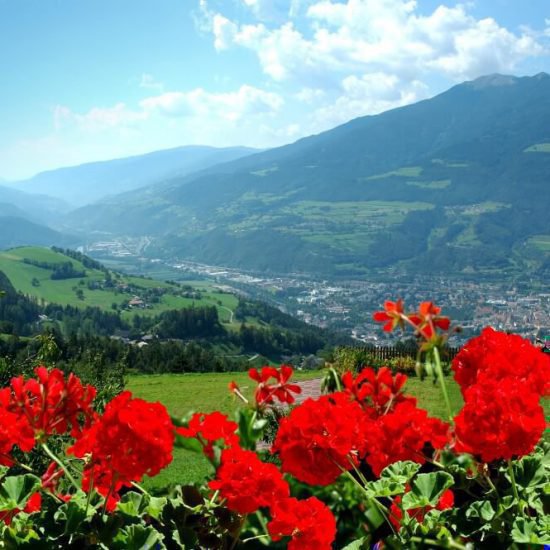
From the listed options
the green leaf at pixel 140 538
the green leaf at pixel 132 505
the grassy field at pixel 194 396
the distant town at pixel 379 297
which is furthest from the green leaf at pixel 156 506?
the distant town at pixel 379 297

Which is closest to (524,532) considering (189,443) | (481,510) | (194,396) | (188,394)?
(481,510)

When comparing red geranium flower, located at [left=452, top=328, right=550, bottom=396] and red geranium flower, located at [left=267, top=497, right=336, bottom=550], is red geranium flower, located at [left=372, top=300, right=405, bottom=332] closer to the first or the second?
red geranium flower, located at [left=452, top=328, right=550, bottom=396]

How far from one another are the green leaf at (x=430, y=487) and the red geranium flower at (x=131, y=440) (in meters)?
0.67

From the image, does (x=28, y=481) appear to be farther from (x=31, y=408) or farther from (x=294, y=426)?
(x=294, y=426)

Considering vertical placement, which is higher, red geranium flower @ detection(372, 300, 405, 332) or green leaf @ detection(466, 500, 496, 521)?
red geranium flower @ detection(372, 300, 405, 332)

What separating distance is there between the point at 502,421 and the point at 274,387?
2.08 ft

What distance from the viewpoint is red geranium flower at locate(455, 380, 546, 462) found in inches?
54.6

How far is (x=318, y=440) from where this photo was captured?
4.98ft

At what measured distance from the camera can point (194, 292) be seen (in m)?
116

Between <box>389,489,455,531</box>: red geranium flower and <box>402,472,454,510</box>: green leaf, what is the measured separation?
4 cm

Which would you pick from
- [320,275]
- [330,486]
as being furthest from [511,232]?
[330,486]

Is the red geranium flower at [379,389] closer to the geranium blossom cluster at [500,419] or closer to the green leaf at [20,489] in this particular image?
the geranium blossom cluster at [500,419]

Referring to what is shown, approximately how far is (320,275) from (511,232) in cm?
6882

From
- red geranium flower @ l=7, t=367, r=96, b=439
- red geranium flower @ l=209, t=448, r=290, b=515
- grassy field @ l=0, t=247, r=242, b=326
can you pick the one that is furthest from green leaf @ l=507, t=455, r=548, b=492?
grassy field @ l=0, t=247, r=242, b=326
